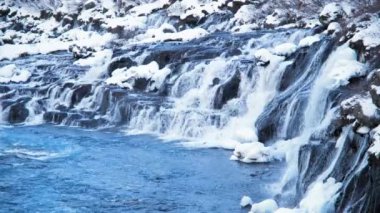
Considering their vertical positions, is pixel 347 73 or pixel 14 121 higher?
pixel 347 73

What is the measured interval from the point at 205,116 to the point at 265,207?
351 inches

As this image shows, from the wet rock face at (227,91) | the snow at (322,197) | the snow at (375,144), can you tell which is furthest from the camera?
the wet rock face at (227,91)

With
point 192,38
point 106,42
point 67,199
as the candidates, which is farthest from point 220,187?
point 106,42

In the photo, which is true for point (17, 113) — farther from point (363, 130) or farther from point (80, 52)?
point (363, 130)

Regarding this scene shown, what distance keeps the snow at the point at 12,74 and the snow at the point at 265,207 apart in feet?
59.5

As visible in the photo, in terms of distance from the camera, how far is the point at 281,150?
1650cm

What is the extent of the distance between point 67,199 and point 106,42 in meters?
21.8

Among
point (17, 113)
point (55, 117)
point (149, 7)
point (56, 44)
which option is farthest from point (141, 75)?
point (149, 7)

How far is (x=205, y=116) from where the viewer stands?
20047 millimetres

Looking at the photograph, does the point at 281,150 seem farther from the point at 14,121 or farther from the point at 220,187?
the point at 14,121

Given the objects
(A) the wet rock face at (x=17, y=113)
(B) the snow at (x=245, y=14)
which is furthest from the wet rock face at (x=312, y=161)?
(B) the snow at (x=245, y=14)

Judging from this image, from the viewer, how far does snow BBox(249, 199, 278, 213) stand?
1130 centimetres

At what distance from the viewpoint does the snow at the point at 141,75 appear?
23734 mm

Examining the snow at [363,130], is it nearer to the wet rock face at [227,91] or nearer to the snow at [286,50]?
the snow at [286,50]
